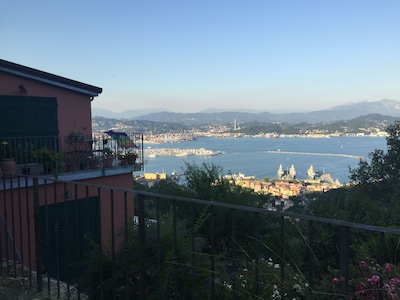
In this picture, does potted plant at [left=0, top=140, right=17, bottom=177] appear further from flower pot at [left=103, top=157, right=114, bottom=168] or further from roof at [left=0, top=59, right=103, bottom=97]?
flower pot at [left=103, top=157, right=114, bottom=168]

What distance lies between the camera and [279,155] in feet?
241

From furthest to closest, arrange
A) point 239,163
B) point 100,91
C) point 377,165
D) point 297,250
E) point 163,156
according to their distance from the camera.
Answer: point 163,156, point 239,163, point 377,165, point 100,91, point 297,250

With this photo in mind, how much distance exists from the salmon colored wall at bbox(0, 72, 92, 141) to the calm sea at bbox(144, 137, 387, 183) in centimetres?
3164

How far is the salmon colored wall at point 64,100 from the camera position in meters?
8.33

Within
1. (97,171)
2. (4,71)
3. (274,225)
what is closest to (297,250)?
(274,225)

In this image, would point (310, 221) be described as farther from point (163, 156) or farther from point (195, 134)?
point (195, 134)

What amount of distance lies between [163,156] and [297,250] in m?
56.7

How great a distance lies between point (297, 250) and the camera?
26.6ft

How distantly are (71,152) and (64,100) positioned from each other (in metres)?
1.66

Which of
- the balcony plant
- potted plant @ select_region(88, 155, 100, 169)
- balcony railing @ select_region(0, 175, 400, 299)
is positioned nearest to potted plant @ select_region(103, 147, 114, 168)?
potted plant @ select_region(88, 155, 100, 169)

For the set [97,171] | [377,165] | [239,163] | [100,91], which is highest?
[100,91]

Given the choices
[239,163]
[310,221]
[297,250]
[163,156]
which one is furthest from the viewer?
[163,156]

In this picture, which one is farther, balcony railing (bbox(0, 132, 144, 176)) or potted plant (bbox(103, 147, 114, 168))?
potted plant (bbox(103, 147, 114, 168))

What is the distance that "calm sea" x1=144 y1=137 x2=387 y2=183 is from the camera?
53347mm
